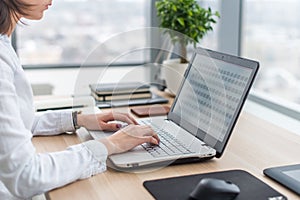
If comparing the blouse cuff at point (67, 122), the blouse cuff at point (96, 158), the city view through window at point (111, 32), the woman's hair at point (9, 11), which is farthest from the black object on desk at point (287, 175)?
the city view through window at point (111, 32)

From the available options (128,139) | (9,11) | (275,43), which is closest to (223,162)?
(128,139)

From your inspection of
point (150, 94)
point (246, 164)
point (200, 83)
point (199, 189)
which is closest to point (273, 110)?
point (150, 94)

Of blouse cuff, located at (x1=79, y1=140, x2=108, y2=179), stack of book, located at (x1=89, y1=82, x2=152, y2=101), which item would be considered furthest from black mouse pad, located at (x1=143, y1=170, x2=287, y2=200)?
stack of book, located at (x1=89, y1=82, x2=152, y2=101)

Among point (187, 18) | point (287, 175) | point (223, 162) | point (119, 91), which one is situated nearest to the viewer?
point (287, 175)

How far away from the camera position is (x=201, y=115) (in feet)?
4.42

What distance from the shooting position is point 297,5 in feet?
6.23

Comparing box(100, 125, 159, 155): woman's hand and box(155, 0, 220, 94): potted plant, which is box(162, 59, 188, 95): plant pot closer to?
box(155, 0, 220, 94): potted plant

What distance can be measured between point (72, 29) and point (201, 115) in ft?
4.54

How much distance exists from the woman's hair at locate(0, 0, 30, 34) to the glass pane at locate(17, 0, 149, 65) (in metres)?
1.33

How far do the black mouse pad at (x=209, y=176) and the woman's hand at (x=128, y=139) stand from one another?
0.15 m

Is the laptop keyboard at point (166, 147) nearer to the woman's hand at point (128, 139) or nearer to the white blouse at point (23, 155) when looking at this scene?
the woman's hand at point (128, 139)

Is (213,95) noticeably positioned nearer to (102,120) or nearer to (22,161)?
(102,120)

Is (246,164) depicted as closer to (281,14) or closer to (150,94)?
(150,94)

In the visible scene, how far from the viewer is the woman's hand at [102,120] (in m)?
1.39
